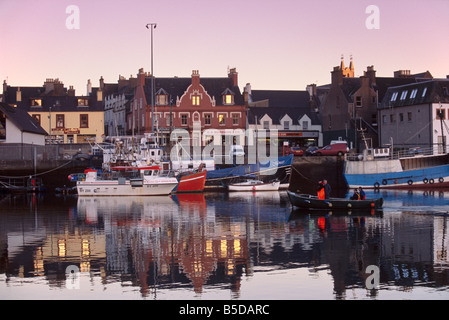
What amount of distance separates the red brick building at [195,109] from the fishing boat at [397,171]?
27.3 m

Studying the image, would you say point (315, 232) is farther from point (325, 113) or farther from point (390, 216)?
point (325, 113)

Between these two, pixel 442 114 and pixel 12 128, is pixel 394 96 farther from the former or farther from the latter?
pixel 12 128

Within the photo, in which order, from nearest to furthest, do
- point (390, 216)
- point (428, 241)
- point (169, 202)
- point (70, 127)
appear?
point (428, 241)
point (390, 216)
point (169, 202)
point (70, 127)

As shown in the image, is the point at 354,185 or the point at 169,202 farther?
the point at 354,185

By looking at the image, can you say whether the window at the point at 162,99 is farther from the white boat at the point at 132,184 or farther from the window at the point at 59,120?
the white boat at the point at 132,184

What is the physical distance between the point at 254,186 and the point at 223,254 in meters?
45.0

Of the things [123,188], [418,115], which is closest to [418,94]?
[418,115]

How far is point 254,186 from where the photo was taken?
7256 cm

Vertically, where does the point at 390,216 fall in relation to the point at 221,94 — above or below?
below

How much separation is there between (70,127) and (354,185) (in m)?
49.7

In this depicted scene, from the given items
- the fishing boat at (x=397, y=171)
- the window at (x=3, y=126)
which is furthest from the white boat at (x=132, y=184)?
the fishing boat at (x=397, y=171)

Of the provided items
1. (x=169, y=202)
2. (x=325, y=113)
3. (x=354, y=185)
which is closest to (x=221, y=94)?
(x=325, y=113)

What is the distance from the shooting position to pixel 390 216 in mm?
42875
